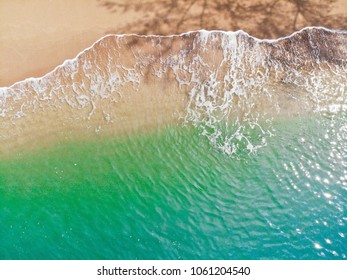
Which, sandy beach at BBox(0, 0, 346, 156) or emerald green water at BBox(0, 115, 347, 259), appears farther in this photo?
sandy beach at BBox(0, 0, 346, 156)

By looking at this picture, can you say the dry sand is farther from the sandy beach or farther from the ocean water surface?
the ocean water surface

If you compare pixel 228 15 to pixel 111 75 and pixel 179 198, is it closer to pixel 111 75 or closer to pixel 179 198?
pixel 111 75

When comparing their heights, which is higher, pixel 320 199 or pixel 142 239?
pixel 320 199

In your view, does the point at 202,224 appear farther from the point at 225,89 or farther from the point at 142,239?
the point at 225,89

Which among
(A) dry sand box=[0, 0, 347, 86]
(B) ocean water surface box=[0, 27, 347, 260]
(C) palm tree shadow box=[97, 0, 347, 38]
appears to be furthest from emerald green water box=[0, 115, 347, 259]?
(C) palm tree shadow box=[97, 0, 347, 38]

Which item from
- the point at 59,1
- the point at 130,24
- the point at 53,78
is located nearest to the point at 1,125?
the point at 53,78

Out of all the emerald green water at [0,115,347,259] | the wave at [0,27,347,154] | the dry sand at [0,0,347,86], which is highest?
the dry sand at [0,0,347,86]

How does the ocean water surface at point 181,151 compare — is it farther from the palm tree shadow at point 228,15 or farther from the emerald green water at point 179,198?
the palm tree shadow at point 228,15
